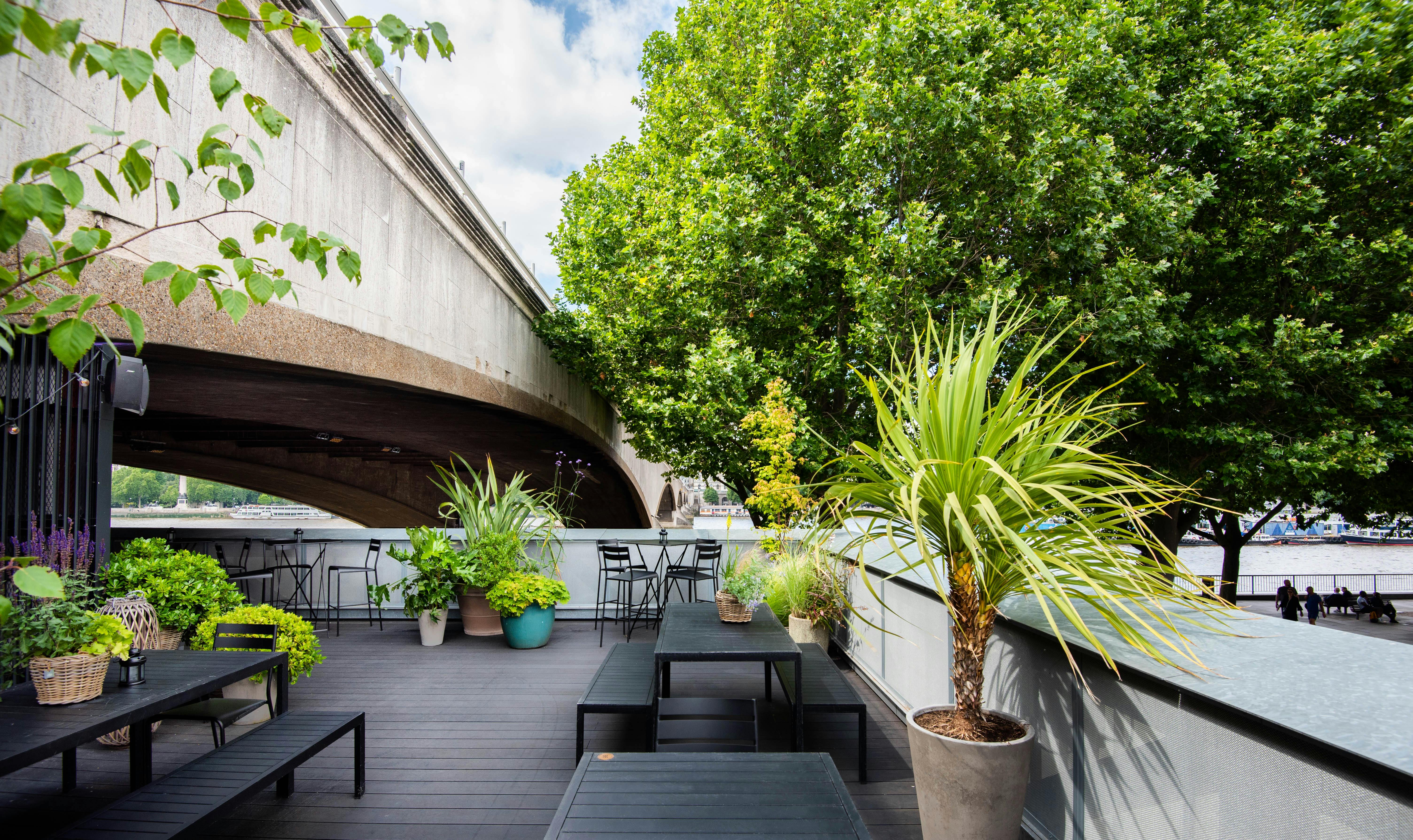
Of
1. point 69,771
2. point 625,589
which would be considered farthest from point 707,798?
point 625,589

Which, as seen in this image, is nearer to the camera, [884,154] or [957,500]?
[957,500]

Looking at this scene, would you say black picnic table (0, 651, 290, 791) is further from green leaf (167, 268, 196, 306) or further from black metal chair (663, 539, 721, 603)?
black metal chair (663, 539, 721, 603)

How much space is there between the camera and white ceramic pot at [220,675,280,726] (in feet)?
14.9

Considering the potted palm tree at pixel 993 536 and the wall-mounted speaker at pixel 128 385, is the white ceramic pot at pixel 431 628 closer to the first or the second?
the wall-mounted speaker at pixel 128 385

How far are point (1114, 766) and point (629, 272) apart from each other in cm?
942

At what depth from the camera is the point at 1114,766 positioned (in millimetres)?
2391

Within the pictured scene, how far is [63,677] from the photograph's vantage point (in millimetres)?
2805

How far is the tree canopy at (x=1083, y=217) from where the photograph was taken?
26.1 feet

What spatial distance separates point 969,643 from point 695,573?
489 centimetres

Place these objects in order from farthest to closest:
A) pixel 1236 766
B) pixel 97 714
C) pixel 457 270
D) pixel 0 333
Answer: pixel 457 270 < pixel 97 714 < pixel 1236 766 < pixel 0 333

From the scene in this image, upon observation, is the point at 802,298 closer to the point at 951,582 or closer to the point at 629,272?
the point at 629,272

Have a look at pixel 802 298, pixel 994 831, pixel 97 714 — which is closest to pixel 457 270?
pixel 802 298

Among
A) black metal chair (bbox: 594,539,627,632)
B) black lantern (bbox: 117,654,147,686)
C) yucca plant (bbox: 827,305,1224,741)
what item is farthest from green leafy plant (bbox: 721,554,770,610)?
black lantern (bbox: 117,654,147,686)

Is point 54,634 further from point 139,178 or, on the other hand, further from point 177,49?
point 177,49
